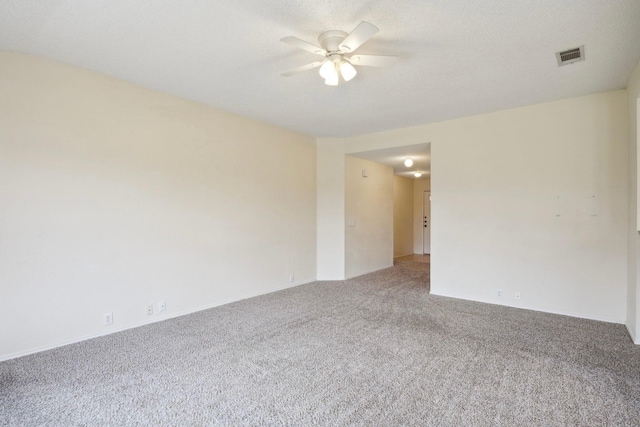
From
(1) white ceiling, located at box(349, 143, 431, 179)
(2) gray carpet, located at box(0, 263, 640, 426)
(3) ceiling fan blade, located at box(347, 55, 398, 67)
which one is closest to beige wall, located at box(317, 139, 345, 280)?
(1) white ceiling, located at box(349, 143, 431, 179)

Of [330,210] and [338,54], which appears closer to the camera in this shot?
[338,54]

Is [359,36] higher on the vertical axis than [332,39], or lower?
lower

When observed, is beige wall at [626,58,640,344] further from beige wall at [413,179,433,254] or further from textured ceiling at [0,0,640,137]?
beige wall at [413,179,433,254]

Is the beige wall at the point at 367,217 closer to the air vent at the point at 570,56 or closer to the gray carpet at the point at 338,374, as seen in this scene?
the gray carpet at the point at 338,374

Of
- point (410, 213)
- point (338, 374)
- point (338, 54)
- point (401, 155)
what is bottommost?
point (338, 374)

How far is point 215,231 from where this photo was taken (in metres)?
4.20

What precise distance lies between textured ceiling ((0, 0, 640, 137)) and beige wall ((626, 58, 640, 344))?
0.25 m

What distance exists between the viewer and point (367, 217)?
21.2ft

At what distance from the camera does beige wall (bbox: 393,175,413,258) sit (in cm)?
867

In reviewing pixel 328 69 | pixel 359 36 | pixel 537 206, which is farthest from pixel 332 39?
pixel 537 206

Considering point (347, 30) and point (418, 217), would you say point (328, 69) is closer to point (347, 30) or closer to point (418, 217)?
point (347, 30)

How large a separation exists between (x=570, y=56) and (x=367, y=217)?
13.6 feet

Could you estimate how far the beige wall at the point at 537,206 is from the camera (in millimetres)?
3570

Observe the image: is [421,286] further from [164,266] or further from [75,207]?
[75,207]
